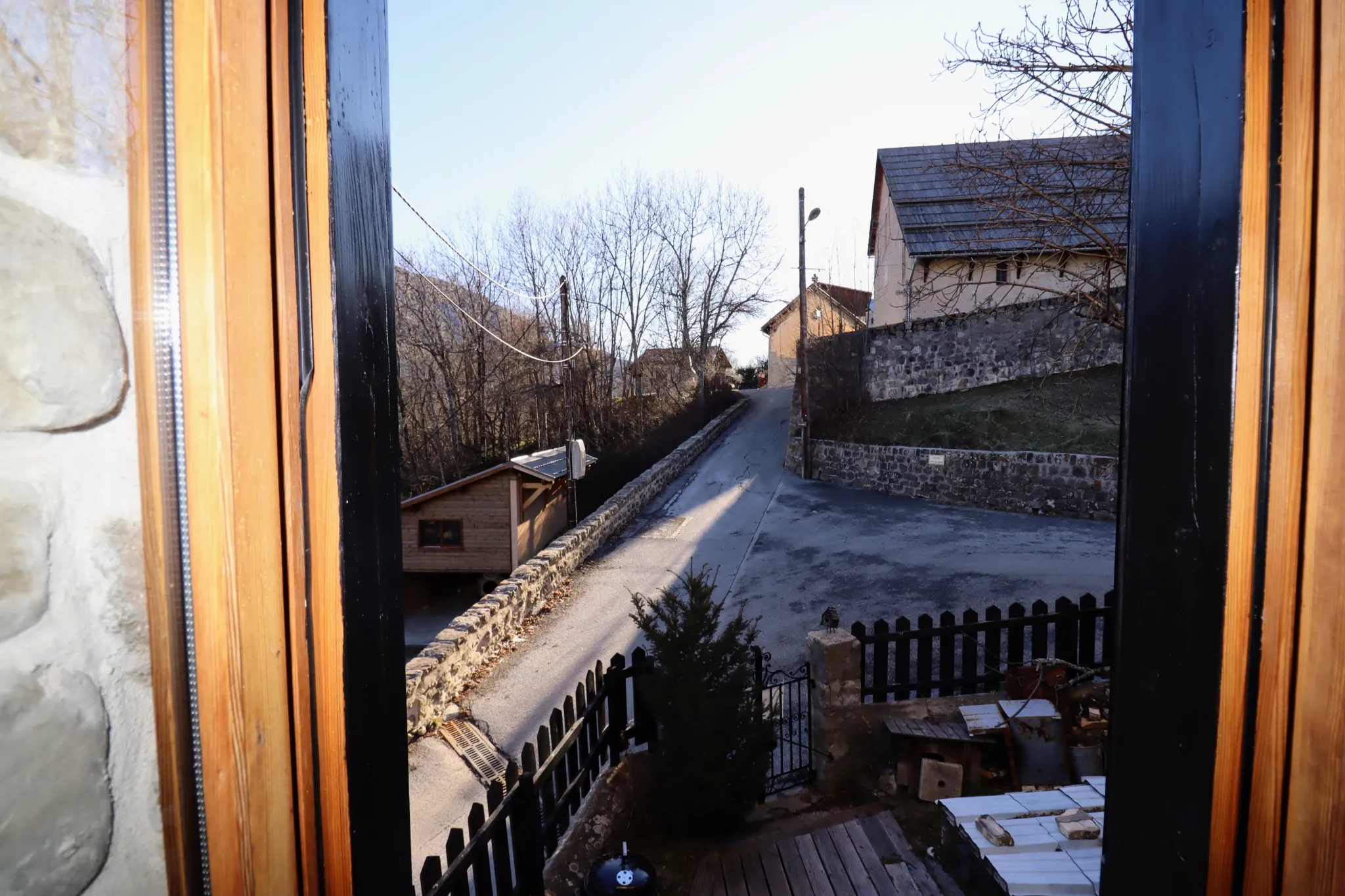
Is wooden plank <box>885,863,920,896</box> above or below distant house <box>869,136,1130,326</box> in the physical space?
below

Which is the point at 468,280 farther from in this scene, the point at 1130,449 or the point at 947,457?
the point at 1130,449

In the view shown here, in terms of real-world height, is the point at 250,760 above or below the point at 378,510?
below

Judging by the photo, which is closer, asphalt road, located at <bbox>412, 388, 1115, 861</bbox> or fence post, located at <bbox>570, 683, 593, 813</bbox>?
fence post, located at <bbox>570, 683, 593, 813</bbox>

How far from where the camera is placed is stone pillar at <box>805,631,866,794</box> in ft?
14.4

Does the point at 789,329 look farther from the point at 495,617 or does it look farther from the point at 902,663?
the point at 902,663

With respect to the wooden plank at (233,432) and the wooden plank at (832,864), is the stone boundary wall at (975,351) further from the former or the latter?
the wooden plank at (233,432)

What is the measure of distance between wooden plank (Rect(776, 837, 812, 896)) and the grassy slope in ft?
30.7

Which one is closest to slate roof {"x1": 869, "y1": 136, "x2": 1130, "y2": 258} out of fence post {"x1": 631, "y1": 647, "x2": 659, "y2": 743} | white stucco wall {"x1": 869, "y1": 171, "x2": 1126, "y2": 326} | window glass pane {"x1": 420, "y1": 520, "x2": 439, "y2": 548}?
fence post {"x1": 631, "y1": 647, "x2": 659, "y2": 743}

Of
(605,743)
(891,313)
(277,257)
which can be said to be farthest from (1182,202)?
(891,313)

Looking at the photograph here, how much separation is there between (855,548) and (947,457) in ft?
13.2

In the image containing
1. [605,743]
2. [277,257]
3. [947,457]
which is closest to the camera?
[277,257]

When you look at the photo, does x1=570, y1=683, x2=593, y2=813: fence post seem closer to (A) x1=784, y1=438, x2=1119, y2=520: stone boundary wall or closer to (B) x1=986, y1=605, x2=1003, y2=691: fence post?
(B) x1=986, y1=605, x2=1003, y2=691: fence post

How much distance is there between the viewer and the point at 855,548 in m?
10.4

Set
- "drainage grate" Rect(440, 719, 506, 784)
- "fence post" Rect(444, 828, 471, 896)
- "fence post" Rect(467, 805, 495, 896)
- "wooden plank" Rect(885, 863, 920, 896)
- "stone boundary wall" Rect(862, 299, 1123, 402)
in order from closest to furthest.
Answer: "fence post" Rect(444, 828, 471, 896) < "fence post" Rect(467, 805, 495, 896) < "wooden plank" Rect(885, 863, 920, 896) < "drainage grate" Rect(440, 719, 506, 784) < "stone boundary wall" Rect(862, 299, 1123, 402)
